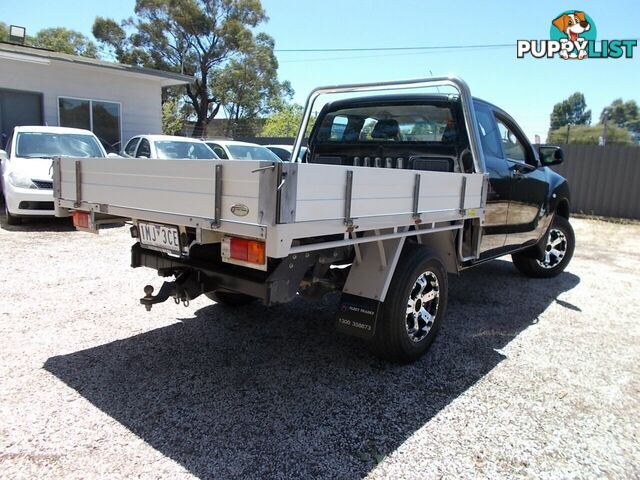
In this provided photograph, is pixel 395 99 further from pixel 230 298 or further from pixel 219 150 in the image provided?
pixel 219 150

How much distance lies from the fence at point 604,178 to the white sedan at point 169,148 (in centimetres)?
979

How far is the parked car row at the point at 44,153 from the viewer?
7801 mm

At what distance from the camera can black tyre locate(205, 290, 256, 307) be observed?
448 cm

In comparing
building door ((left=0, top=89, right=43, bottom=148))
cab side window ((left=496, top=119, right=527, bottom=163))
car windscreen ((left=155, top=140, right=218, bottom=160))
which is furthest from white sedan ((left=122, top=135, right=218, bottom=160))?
cab side window ((left=496, top=119, right=527, bottom=163))

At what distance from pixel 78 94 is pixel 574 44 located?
13925 mm

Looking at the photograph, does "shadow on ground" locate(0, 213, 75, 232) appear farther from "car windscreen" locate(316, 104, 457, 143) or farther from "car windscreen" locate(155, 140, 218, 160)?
"car windscreen" locate(316, 104, 457, 143)

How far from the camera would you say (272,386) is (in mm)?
3193

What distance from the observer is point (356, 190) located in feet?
8.92

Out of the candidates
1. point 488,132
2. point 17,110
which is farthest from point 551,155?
point 17,110

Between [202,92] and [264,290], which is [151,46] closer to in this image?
[202,92]

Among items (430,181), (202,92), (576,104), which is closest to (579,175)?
(430,181)

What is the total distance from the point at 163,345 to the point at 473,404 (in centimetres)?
231

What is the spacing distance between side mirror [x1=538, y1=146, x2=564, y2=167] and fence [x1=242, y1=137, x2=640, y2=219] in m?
8.91

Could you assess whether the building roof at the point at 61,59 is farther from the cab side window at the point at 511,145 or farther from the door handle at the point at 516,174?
the door handle at the point at 516,174
